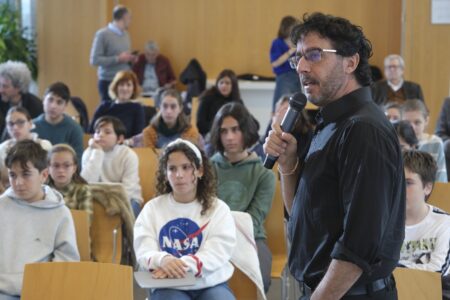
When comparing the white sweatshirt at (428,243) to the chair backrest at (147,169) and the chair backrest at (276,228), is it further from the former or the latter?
the chair backrest at (147,169)

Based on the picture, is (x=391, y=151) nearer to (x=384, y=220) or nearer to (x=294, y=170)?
(x=384, y=220)

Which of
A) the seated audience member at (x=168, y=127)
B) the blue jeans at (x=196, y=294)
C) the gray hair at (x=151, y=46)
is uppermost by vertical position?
the gray hair at (x=151, y=46)

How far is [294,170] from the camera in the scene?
205cm

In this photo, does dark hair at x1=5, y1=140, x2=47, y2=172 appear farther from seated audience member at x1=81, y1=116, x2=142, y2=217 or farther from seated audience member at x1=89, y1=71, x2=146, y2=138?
seated audience member at x1=89, y1=71, x2=146, y2=138

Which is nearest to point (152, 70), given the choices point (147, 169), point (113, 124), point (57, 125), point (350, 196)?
point (57, 125)

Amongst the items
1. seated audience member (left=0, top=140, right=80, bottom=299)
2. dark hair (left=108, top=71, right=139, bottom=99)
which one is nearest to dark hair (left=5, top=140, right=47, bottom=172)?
seated audience member (left=0, top=140, right=80, bottom=299)

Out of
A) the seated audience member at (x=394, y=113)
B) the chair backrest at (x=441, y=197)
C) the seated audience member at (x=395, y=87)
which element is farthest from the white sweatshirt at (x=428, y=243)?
the seated audience member at (x=395, y=87)

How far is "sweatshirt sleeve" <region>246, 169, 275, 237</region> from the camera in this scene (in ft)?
13.9

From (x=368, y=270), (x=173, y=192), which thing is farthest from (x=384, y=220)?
(x=173, y=192)

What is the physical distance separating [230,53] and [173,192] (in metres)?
6.14

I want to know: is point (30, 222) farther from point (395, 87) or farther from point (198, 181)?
point (395, 87)

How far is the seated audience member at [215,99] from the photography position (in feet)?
22.7

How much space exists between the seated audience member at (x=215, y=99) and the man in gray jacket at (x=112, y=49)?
6.11ft

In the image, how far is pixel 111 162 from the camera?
200 inches
